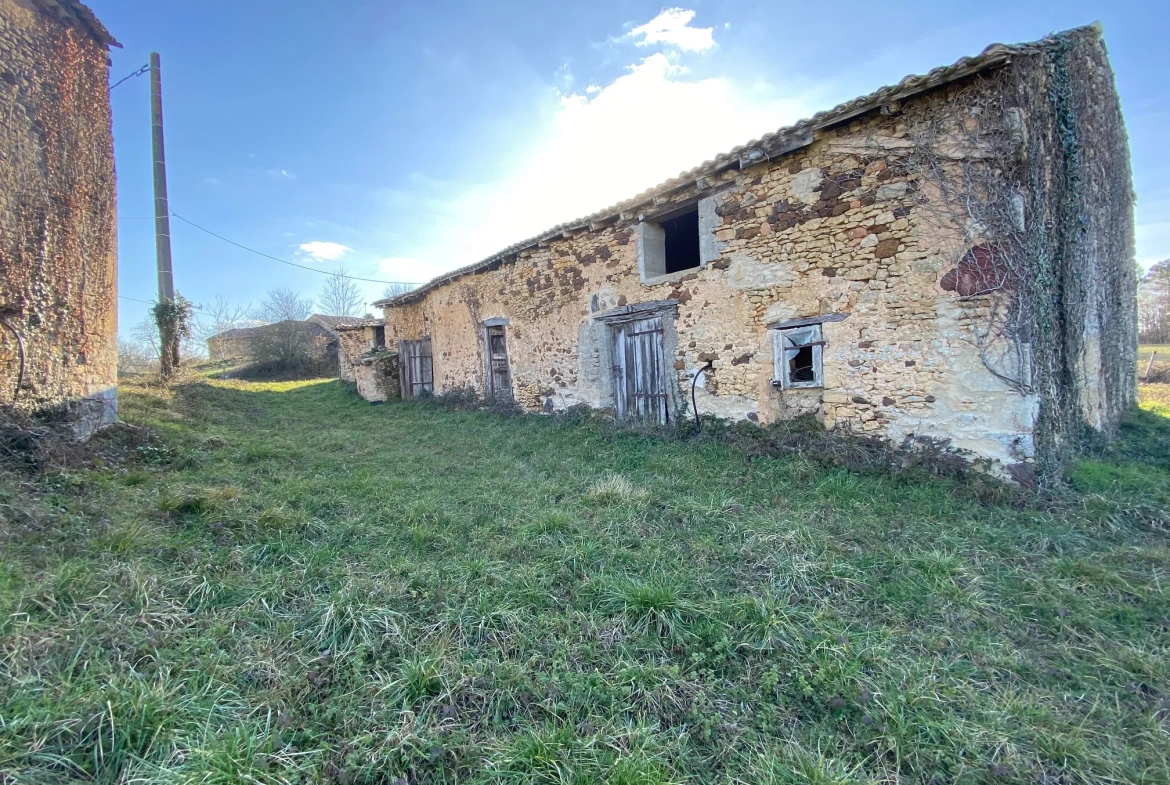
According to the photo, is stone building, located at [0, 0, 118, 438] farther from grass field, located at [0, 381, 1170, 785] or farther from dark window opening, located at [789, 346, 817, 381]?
dark window opening, located at [789, 346, 817, 381]

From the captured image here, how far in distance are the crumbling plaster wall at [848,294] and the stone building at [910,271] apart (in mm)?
17

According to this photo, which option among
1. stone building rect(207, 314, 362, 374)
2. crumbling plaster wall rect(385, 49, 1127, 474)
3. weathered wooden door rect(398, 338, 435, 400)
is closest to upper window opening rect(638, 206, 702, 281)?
crumbling plaster wall rect(385, 49, 1127, 474)

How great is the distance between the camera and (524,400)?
33.1 ft

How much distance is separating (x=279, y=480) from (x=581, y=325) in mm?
5121

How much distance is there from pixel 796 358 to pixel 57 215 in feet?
28.3

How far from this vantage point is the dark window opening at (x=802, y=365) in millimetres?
6035

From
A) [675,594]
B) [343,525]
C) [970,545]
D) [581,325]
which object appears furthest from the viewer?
[581,325]

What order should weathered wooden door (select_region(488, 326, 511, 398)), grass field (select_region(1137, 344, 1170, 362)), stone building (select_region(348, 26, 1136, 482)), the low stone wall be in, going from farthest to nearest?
1. grass field (select_region(1137, 344, 1170, 362))
2. the low stone wall
3. weathered wooden door (select_region(488, 326, 511, 398))
4. stone building (select_region(348, 26, 1136, 482))

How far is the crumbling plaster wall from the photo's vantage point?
191 inches

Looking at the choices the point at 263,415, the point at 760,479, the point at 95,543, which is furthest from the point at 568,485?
the point at 263,415

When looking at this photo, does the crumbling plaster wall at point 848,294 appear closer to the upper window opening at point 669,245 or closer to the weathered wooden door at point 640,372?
the upper window opening at point 669,245

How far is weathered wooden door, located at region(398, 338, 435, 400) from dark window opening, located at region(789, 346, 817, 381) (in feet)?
32.6

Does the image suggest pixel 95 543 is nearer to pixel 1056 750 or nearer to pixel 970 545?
pixel 1056 750

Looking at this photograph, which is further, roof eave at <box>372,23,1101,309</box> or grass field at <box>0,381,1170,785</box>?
roof eave at <box>372,23,1101,309</box>
